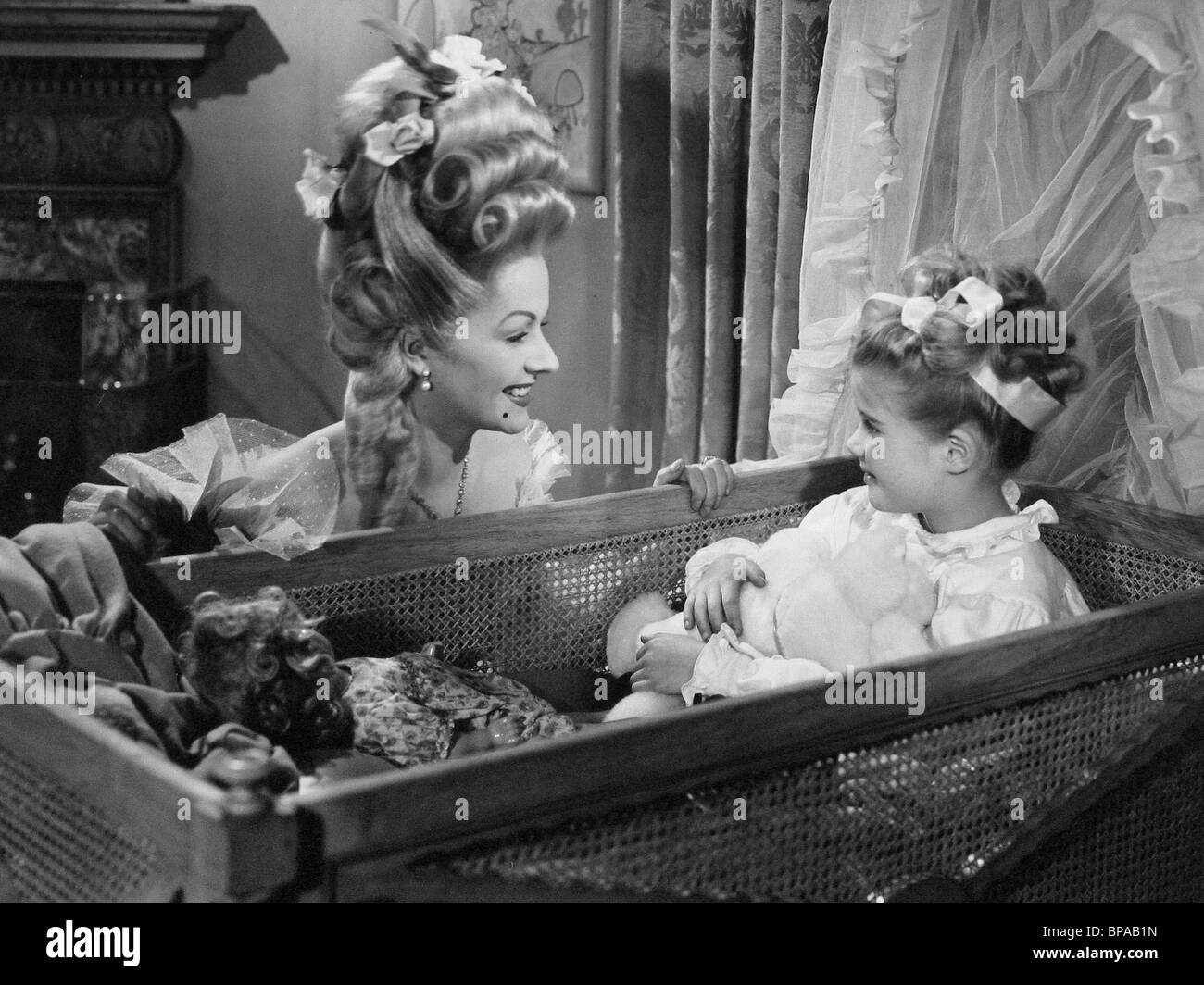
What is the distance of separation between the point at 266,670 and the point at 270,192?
235cm

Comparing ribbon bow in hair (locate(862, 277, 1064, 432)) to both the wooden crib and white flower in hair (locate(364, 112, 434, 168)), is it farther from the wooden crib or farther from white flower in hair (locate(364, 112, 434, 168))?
white flower in hair (locate(364, 112, 434, 168))

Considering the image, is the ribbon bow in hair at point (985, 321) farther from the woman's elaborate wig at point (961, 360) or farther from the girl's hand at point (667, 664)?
the girl's hand at point (667, 664)

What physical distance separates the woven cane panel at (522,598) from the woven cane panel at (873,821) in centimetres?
69

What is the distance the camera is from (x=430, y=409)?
7.30ft

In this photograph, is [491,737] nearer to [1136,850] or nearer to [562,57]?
[1136,850]

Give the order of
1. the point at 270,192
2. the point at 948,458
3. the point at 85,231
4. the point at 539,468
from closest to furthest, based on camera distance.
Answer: the point at 948,458, the point at 539,468, the point at 85,231, the point at 270,192

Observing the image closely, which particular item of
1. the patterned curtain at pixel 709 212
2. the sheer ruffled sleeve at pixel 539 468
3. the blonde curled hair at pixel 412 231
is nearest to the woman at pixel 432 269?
the blonde curled hair at pixel 412 231

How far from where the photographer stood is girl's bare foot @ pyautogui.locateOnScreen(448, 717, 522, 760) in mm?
1808

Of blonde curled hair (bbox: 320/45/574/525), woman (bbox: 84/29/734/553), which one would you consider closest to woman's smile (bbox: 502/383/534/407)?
woman (bbox: 84/29/734/553)

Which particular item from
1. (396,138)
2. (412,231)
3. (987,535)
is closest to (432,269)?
(412,231)

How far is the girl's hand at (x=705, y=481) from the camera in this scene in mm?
2281

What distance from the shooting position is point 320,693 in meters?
1.77

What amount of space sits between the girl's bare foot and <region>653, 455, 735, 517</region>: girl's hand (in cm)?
50
